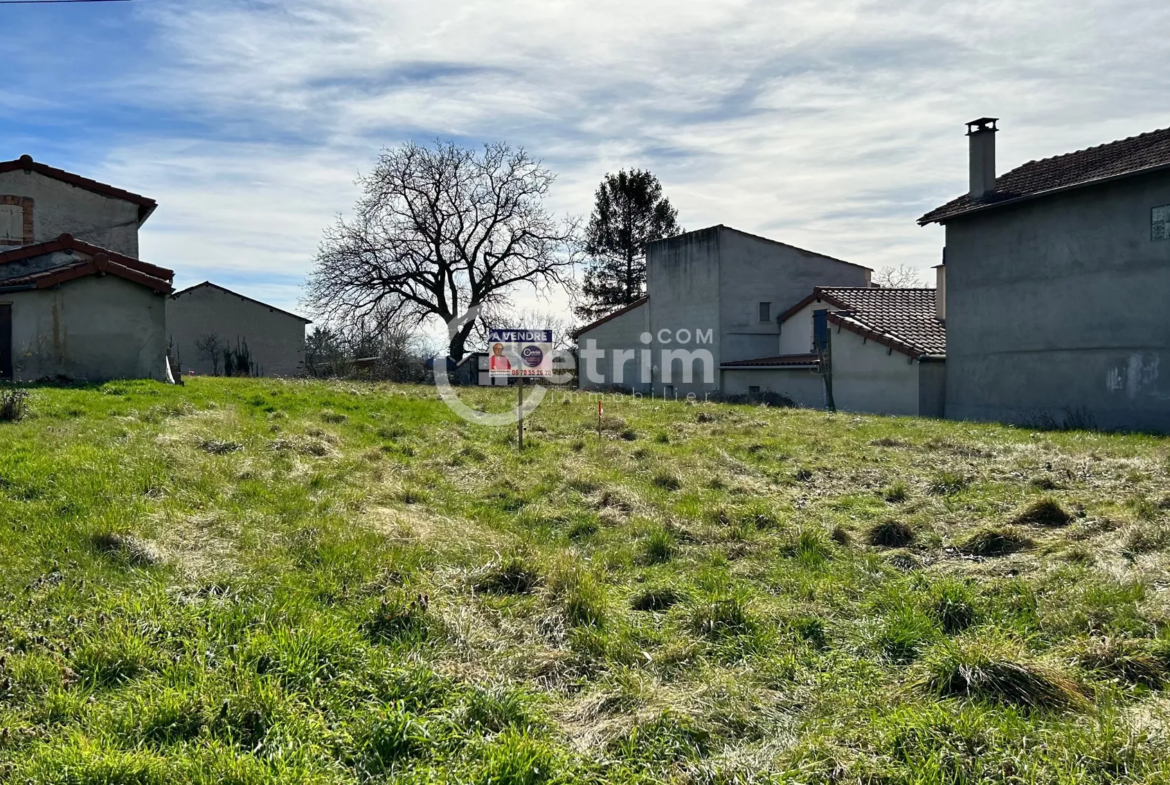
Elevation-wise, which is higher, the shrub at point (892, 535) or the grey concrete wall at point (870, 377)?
the grey concrete wall at point (870, 377)

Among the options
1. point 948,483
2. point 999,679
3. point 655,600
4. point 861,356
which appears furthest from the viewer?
point 861,356

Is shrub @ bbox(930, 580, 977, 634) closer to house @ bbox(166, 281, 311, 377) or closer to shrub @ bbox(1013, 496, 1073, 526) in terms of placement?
shrub @ bbox(1013, 496, 1073, 526)

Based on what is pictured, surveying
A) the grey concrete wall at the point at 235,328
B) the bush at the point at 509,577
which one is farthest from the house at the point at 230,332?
the bush at the point at 509,577

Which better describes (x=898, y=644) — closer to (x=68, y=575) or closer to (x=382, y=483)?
(x=68, y=575)

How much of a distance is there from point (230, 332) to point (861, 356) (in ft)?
109

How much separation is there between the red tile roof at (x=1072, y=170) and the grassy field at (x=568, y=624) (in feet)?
36.3

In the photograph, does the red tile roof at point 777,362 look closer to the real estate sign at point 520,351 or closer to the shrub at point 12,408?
the real estate sign at point 520,351

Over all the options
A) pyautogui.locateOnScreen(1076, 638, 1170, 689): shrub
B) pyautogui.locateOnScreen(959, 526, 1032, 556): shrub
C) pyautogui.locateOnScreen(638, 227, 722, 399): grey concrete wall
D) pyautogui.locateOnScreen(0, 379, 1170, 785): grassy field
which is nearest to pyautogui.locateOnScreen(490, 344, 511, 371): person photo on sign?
pyautogui.locateOnScreen(0, 379, 1170, 785): grassy field

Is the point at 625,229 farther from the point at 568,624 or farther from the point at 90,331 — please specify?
the point at 568,624

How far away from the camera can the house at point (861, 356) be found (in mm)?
23922

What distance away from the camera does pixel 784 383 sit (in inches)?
1208

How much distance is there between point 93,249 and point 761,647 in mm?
22641

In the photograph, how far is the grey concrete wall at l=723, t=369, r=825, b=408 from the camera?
94.0ft

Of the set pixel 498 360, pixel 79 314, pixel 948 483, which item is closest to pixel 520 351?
pixel 498 360
